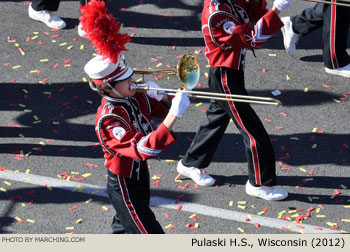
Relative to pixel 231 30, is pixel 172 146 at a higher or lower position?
lower

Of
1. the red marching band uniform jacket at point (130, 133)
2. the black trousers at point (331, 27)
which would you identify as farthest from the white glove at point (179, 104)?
the black trousers at point (331, 27)

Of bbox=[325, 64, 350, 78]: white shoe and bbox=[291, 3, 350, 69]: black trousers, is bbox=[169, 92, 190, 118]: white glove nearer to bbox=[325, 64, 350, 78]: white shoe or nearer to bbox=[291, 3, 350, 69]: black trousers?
bbox=[291, 3, 350, 69]: black trousers

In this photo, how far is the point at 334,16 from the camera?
24.1 feet

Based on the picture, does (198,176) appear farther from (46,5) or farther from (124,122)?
(46,5)

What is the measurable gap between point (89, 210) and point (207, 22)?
195cm

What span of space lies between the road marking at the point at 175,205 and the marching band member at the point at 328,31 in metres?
2.53

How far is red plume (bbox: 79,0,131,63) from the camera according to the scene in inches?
170

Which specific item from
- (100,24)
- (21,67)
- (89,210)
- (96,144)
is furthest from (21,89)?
(100,24)

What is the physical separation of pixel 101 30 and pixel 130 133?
0.72m

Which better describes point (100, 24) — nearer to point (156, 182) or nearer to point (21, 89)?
point (156, 182)

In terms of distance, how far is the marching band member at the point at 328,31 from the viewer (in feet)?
24.1

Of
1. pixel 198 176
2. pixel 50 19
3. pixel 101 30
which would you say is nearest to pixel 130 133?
pixel 101 30

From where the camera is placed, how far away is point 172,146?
671cm

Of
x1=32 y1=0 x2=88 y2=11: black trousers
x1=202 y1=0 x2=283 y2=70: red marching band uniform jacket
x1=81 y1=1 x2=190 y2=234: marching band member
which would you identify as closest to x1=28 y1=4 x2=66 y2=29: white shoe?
x1=32 y1=0 x2=88 y2=11: black trousers
